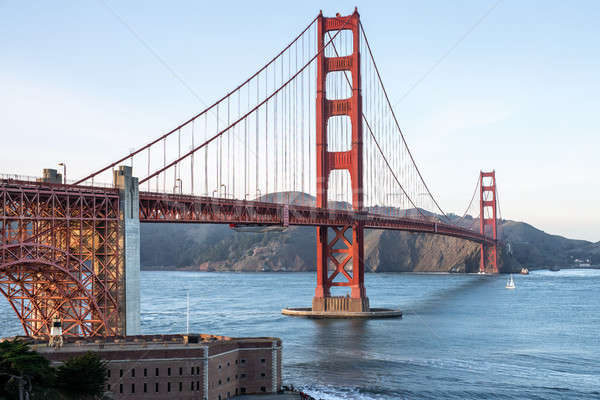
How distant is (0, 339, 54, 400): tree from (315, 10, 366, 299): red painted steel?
5186 cm

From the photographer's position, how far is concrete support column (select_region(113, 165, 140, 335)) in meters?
48.2

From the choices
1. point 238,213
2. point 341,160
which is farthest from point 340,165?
point 238,213

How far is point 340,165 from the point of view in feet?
291

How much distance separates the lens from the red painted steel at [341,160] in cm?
8673

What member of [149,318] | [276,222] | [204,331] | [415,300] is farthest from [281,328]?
[415,300]

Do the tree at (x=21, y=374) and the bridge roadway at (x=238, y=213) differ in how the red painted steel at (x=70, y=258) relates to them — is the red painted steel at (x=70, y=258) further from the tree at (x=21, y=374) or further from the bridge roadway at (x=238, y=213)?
the tree at (x=21, y=374)

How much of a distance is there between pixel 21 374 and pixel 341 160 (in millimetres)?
59331

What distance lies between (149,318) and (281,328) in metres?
21.7

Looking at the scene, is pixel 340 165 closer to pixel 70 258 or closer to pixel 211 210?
pixel 211 210

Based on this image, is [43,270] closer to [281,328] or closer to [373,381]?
[373,381]

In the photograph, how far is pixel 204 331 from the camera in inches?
3039

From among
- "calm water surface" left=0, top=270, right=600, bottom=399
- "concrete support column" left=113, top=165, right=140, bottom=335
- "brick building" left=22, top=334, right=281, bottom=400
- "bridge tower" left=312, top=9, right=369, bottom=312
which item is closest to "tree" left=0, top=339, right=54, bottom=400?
"brick building" left=22, top=334, right=281, bottom=400

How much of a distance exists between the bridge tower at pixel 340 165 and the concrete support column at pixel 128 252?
125ft

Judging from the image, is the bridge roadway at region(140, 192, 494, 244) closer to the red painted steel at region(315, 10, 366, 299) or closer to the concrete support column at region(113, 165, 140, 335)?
the red painted steel at region(315, 10, 366, 299)
